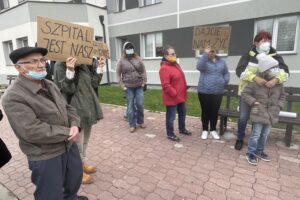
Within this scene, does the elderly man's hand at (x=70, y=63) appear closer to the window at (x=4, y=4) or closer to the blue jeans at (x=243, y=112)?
the blue jeans at (x=243, y=112)

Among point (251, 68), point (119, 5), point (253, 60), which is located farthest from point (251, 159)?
point (119, 5)

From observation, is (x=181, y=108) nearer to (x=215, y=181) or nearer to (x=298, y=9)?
(x=215, y=181)

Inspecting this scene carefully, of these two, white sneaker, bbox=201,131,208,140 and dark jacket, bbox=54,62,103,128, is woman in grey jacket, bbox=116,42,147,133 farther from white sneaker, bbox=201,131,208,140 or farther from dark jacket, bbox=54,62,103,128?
dark jacket, bbox=54,62,103,128

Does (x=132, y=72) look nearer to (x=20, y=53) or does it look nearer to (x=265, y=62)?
(x=265, y=62)

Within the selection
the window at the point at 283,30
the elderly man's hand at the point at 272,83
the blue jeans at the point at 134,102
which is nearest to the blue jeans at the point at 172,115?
the blue jeans at the point at 134,102

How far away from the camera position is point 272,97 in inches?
149

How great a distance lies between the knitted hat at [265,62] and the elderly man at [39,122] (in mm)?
2836

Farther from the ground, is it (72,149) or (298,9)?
(298,9)

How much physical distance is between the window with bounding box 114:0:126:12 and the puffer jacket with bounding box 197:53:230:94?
10697mm

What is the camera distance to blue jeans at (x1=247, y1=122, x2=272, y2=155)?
3.92 metres

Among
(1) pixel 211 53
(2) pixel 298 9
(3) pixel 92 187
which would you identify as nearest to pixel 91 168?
(3) pixel 92 187

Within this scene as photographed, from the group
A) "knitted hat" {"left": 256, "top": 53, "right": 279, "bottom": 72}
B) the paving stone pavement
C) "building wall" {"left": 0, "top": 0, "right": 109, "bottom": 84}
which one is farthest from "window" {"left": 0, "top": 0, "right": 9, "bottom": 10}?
"knitted hat" {"left": 256, "top": 53, "right": 279, "bottom": 72}

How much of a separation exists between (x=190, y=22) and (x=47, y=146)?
34.4ft

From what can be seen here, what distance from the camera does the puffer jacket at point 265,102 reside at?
3.77m
